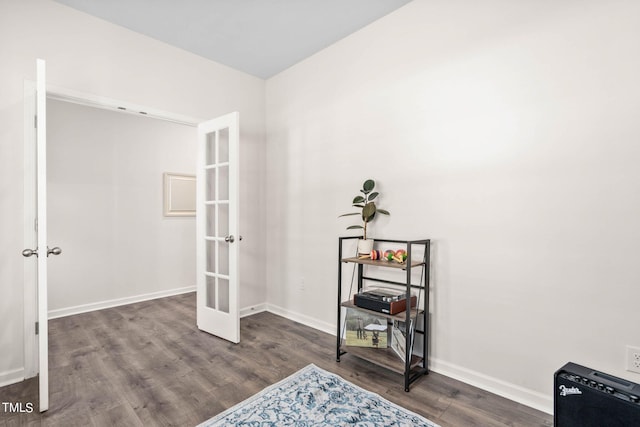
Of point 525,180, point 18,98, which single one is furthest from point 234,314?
point 525,180

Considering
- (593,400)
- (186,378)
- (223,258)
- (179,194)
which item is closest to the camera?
(593,400)

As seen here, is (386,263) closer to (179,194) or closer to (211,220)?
(211,220)

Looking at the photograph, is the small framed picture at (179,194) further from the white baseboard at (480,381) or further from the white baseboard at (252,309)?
the white baseboard at (480,381)

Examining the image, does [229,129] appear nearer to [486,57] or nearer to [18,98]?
[18,98]

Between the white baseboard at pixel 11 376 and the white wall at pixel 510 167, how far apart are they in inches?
102

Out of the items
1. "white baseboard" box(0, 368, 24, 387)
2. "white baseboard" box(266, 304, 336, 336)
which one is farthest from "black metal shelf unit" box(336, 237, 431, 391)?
"white baseboard" box(0, 368, 24, 387)

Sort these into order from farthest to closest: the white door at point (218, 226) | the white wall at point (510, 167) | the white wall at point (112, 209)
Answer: the white wall at point (112, 209) < the white door at point (218, 226) < the white wall at point (510, 167)

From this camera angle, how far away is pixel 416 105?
2398 mm

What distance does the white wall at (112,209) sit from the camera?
12.0ft

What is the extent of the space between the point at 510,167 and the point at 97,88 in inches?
124

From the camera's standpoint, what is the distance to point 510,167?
1.96m

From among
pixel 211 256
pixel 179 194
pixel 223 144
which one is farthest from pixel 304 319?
pixel 179 194

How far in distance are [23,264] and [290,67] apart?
290cm

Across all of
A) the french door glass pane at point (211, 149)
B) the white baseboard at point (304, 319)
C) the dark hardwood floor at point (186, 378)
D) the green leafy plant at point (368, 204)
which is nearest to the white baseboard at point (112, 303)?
the dark hardwood floor at point (186, 378)
